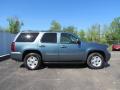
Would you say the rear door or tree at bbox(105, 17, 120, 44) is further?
tree at bbox(105, 17, 120, 44)

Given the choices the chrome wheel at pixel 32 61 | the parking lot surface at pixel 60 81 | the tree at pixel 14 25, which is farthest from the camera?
the tree at pixel 14 25

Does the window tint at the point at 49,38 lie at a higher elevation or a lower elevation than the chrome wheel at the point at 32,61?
higher

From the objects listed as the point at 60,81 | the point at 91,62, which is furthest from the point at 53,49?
the point at 60,81

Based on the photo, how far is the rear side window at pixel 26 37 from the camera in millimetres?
14520

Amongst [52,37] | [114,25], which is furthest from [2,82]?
[114,25]

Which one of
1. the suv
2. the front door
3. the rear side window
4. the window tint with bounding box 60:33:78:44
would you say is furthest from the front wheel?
the rear side window

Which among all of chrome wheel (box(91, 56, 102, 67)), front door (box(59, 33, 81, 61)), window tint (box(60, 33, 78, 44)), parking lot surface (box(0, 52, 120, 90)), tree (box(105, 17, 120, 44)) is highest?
tree (box(105, 17, 120, 44))

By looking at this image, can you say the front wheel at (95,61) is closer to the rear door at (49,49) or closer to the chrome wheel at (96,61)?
the chrome wheel at (96,61)

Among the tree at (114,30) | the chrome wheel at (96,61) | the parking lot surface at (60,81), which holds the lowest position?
the parking lot surface at (60,81)

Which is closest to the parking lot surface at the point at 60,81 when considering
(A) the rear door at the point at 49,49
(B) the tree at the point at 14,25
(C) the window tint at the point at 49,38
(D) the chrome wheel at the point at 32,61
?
(D) the chrome wheel at the point at 32,61

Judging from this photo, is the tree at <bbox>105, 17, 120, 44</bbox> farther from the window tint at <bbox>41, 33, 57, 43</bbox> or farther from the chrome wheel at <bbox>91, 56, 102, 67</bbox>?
the window tint at <bbox>41, 33, 57, 43</bbox>

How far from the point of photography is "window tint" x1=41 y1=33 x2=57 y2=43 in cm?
1459

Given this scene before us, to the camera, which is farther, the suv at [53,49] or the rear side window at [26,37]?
the rear side window at [26,37]

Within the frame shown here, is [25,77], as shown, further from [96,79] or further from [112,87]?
[112,87]
